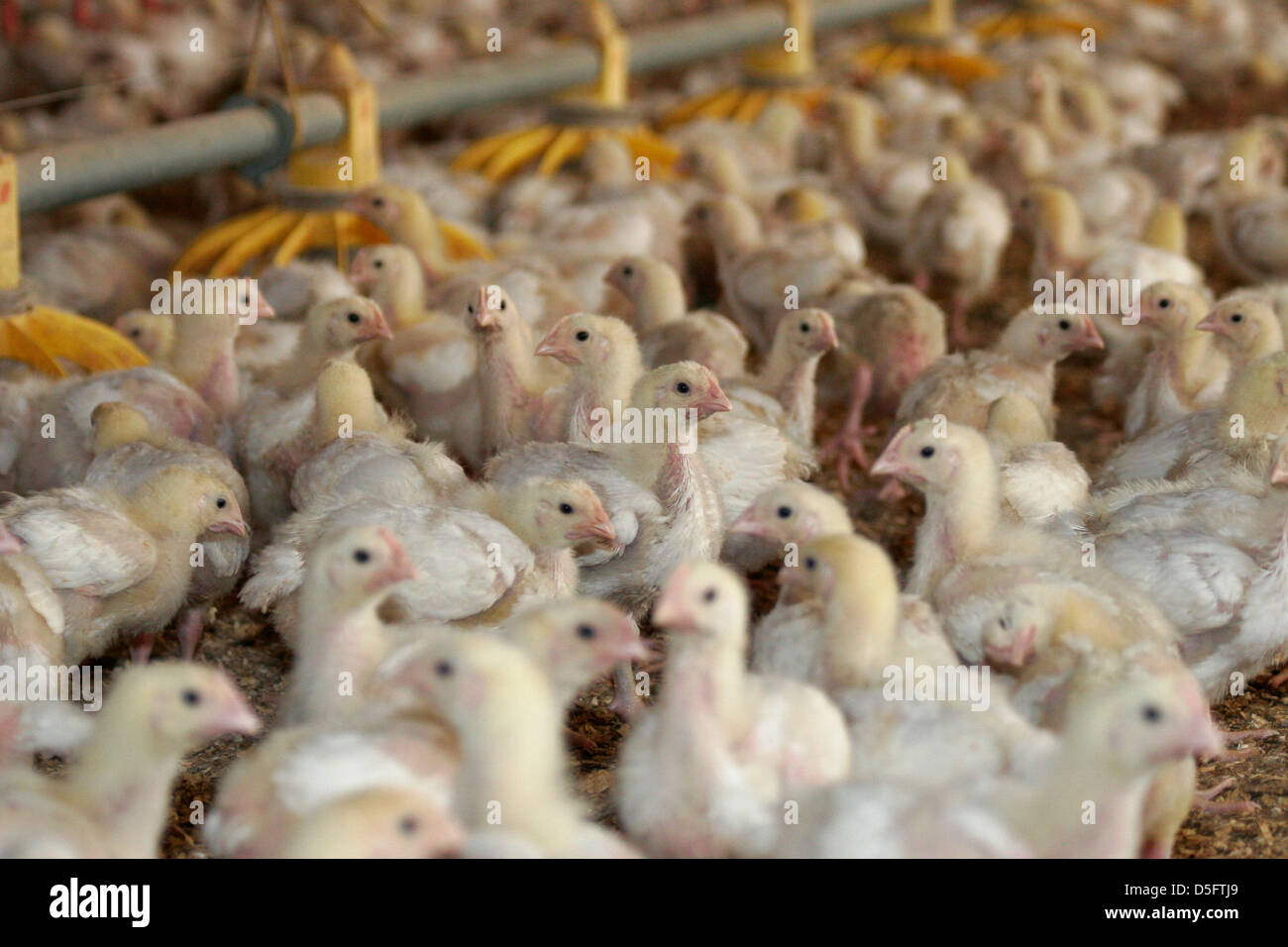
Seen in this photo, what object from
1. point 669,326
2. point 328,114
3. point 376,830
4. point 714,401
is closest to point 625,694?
point 714,401

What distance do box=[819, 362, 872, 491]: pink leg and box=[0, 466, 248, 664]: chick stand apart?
210cm

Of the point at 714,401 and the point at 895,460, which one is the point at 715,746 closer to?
the point at 895,460

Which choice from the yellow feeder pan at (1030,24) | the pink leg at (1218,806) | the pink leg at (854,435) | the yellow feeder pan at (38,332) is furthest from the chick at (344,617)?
the yellow feeder pan at (1030,24)

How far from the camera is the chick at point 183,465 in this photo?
3572 millimetres

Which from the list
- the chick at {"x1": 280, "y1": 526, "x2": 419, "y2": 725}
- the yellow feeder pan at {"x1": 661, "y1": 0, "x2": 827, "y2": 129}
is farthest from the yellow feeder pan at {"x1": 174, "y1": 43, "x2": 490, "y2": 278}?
the chick at {"x1": 280, "y1": 526, "x2": 419, "y2": 725}

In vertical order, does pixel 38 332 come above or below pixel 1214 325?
above

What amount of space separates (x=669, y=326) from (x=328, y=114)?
173cm

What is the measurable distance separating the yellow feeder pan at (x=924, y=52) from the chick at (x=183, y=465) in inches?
264

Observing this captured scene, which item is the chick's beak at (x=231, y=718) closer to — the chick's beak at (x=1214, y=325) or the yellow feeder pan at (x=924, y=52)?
the chick's beak at (x=1214, y=325)

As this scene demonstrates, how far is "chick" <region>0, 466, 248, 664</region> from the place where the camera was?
315 cm

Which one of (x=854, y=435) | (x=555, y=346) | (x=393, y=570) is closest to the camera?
(x=393, y=570)

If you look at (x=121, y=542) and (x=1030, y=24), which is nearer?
(x=121, y=542)

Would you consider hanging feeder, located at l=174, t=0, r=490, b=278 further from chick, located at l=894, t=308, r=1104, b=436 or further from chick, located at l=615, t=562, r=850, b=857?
chick, located at l=615, t=562, r=850, b=857

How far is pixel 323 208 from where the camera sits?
554 centimetres
